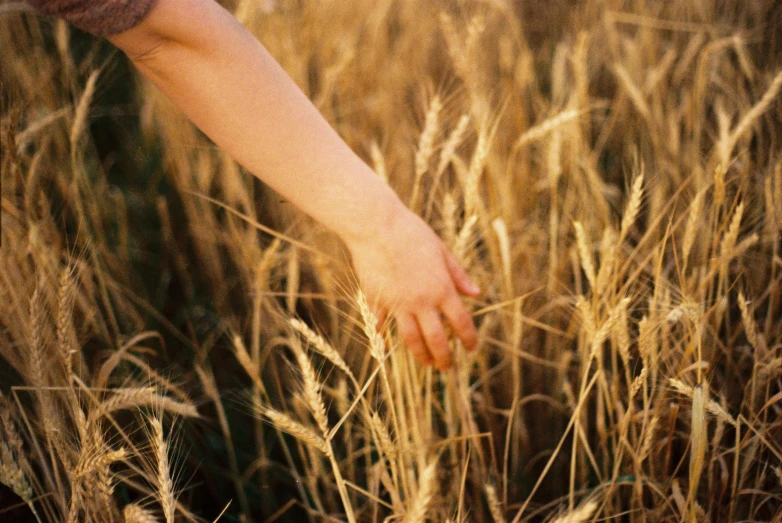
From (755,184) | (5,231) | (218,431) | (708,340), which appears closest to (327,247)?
(218,431)

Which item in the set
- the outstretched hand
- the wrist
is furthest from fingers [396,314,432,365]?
the wrist

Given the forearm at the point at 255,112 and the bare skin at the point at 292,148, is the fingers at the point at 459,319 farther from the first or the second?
the forearm at the point at 255,112

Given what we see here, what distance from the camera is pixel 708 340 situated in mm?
848

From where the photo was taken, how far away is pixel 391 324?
732mm

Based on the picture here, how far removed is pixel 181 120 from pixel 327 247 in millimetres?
595

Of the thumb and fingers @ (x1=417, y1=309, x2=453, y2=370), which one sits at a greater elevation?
the thumb

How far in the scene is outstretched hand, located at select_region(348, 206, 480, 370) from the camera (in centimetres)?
65

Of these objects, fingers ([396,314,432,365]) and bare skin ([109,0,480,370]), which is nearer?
bare skin ([109,0,480,370])

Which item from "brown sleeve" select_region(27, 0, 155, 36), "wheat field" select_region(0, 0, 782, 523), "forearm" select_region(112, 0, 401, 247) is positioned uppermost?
"brown sleeve" select_region(27, 0, 155, 36)

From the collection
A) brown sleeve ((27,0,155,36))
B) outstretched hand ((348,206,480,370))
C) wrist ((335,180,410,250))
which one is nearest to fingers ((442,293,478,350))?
outstretched hand ((348,206,480,370))

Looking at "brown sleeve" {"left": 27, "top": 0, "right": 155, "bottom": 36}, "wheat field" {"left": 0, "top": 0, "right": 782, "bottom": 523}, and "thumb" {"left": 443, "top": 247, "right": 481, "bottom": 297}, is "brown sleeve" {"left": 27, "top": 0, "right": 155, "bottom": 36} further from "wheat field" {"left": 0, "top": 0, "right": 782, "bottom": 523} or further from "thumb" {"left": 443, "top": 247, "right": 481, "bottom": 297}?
"thumb" {"left": 443, "top": 247, "right": 481, "bottom": 297}

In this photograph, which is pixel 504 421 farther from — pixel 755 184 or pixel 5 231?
pixel 5 231

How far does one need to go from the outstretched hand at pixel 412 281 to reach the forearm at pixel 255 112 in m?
0.02

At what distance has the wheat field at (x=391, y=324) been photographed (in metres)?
0.65
